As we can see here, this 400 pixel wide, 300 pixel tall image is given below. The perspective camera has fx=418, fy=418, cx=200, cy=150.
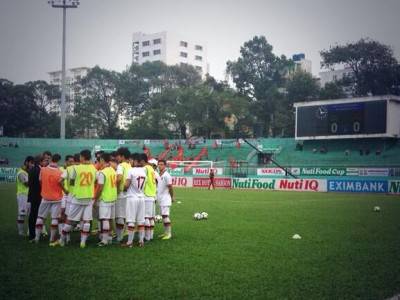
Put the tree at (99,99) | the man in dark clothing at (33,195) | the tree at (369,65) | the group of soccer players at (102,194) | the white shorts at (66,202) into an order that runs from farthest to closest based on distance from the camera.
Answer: the tree at (99,99)
the tree at (369,65)
the man in dark clothing at (33,195)
the white shorts at (66,202)
the group of soccer players at (102,194)

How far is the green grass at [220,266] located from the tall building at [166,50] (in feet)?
346

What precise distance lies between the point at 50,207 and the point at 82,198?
1.42 meters

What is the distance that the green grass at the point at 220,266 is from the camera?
678 cm

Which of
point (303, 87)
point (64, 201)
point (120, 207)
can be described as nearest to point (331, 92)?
point (303, 87)

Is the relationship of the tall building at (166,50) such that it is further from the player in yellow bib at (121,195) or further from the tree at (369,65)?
the player in yellow bib at (121,195)

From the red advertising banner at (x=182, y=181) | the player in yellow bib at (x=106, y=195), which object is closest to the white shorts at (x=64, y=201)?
the player in yellow bib at (x=106, y=195)

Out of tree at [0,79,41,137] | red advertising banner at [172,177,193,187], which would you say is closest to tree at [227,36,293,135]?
red advertising banner at [172,177,193,187]

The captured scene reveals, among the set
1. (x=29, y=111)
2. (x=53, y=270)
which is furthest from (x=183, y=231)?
(x=29, y=111)

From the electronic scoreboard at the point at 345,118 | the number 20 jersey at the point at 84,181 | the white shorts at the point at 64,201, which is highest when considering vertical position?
the electronic scoreboard at the point at 345,118

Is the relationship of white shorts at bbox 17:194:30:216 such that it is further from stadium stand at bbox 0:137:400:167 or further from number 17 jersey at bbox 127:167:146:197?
stadium stand at bbox 0:137:400:167

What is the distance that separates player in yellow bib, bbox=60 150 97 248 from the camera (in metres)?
10.6

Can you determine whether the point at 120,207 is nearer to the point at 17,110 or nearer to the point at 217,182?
the point at 217,182

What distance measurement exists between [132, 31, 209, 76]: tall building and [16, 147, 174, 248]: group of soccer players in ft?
344

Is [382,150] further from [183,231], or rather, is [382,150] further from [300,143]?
[183,231]
